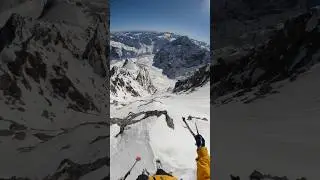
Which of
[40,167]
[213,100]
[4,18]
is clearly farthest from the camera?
[213,100]

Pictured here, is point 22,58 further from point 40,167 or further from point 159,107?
point 159,107

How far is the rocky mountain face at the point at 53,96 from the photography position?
29.2 feet

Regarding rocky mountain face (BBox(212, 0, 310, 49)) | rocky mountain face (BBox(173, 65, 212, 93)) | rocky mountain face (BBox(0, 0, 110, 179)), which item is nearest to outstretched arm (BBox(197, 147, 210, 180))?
rocky mountain face (BBox(0, 0, 110, 179))

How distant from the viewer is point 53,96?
10664mm

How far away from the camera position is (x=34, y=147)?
9.12 m

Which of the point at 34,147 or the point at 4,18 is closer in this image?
the point at 34,147

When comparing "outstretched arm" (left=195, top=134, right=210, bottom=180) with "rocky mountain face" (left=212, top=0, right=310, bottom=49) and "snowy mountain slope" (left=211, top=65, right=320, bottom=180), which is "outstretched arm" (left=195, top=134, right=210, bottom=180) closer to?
"snowy mountain slope" (left=211, top=65, right=320, bottom=180)

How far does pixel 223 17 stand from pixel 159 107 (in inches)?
560

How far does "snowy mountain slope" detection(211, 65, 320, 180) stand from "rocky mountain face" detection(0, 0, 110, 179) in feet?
11.8

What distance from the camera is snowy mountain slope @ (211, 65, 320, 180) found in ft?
25.9

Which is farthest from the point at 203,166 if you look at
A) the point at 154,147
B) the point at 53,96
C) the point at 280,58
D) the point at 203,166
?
the point at 280,58

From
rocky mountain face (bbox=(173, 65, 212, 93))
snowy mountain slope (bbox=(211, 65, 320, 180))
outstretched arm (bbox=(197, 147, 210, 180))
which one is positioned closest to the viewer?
outstretched arm (bbox=(197, 147, 210, 180))

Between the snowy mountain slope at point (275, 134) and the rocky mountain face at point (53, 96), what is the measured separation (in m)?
3.58

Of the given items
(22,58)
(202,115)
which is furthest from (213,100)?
(22,58)
